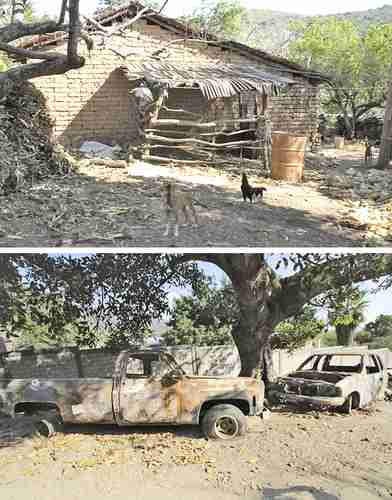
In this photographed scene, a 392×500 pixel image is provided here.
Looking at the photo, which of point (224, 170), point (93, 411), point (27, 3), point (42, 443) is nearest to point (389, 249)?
point (224, 170)

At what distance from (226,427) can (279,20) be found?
6.17 ft

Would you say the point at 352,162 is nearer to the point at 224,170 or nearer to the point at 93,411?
the point at 224,170

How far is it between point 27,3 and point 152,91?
6.49ft

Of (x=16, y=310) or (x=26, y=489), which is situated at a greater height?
(x=16, y=310)

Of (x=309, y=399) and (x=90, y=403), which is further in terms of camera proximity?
(x=309, y=399)

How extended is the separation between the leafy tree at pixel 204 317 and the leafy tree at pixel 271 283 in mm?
75

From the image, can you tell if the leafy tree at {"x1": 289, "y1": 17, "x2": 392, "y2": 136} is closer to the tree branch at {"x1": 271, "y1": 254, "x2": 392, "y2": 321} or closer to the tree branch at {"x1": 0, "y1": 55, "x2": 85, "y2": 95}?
the tree branch at {"x1": 271, "y1": 254, "x2": 392, "y2": 321}

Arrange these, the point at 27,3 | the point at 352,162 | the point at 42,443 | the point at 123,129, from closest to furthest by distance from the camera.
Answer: the point at 42,443, the point at 27,3, the point at 352,162, the point at 123,129

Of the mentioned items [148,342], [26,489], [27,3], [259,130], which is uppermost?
[27,3]

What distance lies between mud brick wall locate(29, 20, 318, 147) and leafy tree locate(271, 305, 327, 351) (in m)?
1.18

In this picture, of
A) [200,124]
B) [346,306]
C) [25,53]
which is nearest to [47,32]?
[25,53]

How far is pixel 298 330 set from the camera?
10.9 ft

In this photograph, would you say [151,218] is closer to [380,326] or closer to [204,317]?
[204,317]

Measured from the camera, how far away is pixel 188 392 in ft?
9.50
